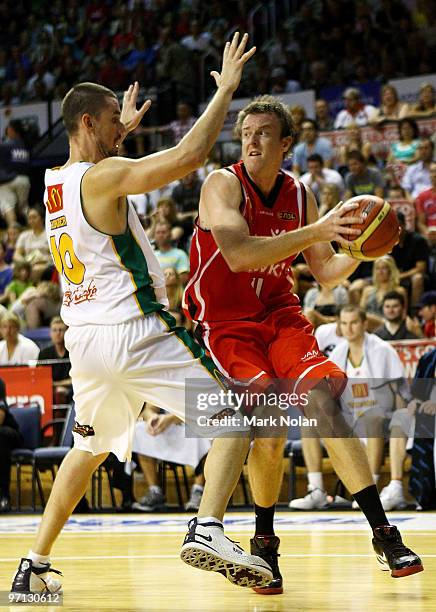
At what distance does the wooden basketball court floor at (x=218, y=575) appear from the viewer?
4168 mm

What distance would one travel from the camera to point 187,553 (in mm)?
3877

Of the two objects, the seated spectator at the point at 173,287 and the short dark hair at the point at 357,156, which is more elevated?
the short dark hair at the point at 357,156

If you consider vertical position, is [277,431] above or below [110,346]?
below

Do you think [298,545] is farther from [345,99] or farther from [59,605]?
[345,99]

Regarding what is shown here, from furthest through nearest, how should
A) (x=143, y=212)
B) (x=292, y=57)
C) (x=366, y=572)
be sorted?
1. (x=292, y=57)
2. (x=143, y=212)
3. (x=366, y=572)

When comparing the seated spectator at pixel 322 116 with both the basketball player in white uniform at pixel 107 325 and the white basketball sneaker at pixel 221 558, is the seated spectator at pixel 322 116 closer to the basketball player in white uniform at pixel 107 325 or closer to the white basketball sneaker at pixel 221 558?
the basketball player in white uniform at pixel 107 325

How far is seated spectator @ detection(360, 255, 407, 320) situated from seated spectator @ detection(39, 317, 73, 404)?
2.75 meters

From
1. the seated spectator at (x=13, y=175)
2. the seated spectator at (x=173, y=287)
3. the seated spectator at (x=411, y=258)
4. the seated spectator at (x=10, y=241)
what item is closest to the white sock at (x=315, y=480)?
the seated spectator at (x=173, y=287)

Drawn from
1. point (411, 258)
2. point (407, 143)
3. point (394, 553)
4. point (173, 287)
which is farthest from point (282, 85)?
point (394, 553)

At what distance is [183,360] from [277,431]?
1.95 feet

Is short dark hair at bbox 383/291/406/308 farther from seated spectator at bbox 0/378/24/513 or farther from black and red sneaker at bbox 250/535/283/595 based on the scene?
black and red sneaker at bbox 250/535/283/595

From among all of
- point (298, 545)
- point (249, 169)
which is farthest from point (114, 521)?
point (249, 169)

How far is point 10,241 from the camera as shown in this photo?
1403 centimetres

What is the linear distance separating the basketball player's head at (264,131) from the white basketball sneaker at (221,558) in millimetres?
1645
